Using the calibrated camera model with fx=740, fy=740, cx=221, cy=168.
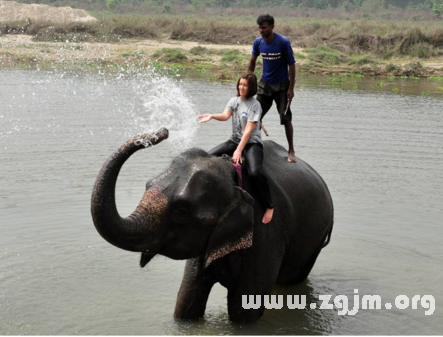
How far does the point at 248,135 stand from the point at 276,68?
6.21 feet

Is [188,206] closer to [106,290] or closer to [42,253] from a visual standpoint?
[106,290]

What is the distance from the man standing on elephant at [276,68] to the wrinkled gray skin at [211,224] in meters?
1.03

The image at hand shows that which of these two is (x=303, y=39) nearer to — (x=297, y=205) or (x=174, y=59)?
(x=174, y=59)

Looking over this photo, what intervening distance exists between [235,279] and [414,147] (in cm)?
892

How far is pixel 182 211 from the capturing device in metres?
5.59

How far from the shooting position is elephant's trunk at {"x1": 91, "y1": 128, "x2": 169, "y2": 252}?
16.3 feet

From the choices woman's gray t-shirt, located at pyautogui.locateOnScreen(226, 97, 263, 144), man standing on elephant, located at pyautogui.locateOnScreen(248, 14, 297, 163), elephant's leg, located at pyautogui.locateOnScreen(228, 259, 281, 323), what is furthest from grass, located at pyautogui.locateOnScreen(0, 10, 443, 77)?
elephant's leg, located at pyautogui.locateOnScreen(228, 259, 281, 323)

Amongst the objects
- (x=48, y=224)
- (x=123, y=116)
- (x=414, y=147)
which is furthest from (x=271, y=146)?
(x=123, y=116)

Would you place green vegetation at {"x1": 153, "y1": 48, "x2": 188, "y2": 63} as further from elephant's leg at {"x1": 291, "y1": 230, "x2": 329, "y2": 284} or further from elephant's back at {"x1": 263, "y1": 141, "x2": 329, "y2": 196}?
elephant's back at {"x1": 263, "y1": 141, "x2": 329, "y2": 196}

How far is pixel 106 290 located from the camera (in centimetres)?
758

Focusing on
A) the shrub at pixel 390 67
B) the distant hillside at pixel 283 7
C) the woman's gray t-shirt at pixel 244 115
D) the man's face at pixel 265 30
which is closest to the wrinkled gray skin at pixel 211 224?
the woman's gray t-shirt at pixel 244 115

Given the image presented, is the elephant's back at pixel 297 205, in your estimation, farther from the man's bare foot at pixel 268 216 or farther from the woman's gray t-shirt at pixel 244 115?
the woman's gray t-shirt at pixel 244 115

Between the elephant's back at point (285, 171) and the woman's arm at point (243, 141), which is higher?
the woman's arm at point (243, 141)

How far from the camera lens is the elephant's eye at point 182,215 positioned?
5551mm
